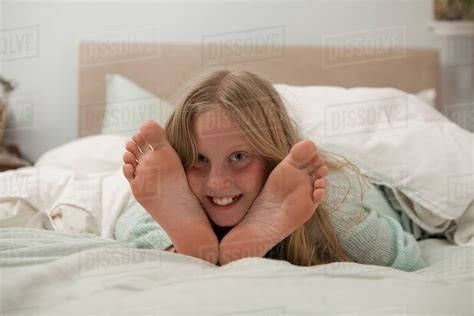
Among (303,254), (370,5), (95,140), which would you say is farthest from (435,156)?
(370,5)

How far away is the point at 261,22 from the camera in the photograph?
2.49 meters

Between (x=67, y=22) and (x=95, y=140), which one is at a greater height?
(x=67, y=22)

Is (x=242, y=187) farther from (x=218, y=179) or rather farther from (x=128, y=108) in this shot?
(x=128, y=108)

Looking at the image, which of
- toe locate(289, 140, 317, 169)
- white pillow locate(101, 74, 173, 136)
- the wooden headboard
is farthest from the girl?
the wooden headboard

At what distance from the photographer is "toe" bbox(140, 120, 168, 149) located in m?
0.98

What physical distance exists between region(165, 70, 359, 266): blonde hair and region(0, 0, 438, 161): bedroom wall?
4.66ft

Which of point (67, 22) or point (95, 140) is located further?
point (67, 22)

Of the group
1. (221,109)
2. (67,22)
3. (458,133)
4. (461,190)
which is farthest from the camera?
(67,22)

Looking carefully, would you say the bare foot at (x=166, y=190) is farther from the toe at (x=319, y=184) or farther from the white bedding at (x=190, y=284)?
the toe at (x=319, y=184)

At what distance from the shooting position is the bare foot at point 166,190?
986mm

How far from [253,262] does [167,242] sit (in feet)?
0.82

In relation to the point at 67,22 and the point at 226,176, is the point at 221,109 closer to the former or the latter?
the point at 226,176

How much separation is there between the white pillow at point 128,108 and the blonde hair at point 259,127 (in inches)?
40.0

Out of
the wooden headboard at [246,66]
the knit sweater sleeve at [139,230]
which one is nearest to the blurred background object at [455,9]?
the wooden headboard at [246,66]
